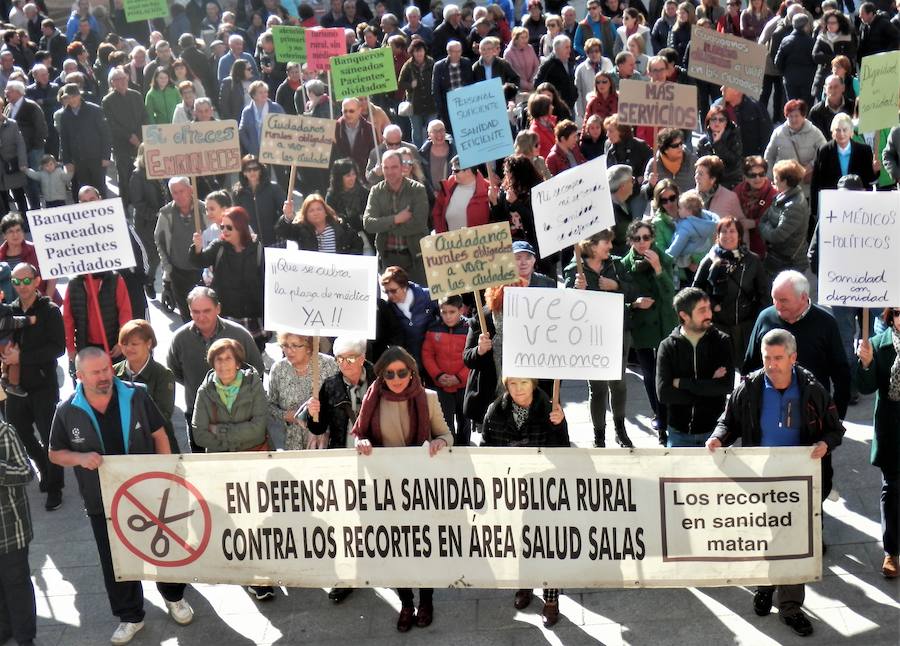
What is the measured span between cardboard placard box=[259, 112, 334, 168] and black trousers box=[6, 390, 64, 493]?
3.54m

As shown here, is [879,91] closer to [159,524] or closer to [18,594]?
[159,524]

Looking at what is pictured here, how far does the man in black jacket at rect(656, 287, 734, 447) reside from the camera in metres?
8.25

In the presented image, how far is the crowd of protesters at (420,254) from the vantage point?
761cm

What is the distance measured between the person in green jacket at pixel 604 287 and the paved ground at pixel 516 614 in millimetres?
1751

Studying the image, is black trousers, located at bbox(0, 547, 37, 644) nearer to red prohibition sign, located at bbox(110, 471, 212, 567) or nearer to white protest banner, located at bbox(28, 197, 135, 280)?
red prohibition sign, located at bbox(110, 471, 212, 567)

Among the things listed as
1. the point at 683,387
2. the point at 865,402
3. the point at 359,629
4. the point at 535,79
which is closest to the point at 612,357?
the point at 683,387

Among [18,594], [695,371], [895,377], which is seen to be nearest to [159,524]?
[18,594]

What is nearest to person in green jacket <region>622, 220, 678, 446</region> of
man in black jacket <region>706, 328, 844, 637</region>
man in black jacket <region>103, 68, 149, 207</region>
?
man in black jacket <region>706, 328, 844, 637</region>

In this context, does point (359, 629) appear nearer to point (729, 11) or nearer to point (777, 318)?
point (777, 318)

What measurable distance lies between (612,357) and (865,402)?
3391 mm

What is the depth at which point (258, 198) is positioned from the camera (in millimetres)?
12977

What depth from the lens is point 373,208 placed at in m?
11.9

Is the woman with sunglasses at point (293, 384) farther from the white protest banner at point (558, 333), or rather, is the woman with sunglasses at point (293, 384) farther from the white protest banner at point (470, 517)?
the white protest banner at point (558, 333)

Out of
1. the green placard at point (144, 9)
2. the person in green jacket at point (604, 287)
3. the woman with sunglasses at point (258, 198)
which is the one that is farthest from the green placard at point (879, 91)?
the green placard at point (144, 9)
